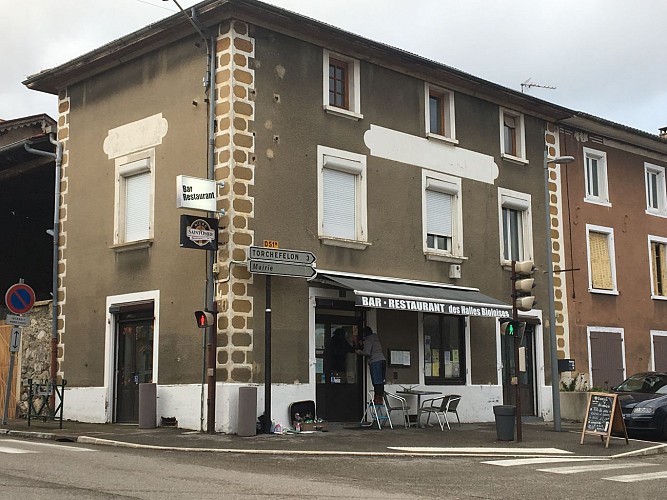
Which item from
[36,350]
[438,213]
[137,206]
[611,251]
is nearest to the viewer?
[137,206]

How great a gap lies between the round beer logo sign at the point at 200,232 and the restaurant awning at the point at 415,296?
94.4 inches

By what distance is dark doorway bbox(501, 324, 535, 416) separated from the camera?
22.5 m

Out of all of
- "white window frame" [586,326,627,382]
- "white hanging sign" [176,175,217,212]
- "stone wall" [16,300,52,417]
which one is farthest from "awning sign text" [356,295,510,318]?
"stone wall" [16,300,52,417]

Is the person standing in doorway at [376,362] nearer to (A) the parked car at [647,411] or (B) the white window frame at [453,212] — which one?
(B) the white window frame at [453,212]

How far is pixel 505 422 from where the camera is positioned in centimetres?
1650

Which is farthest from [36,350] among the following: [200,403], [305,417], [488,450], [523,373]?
[523,373]

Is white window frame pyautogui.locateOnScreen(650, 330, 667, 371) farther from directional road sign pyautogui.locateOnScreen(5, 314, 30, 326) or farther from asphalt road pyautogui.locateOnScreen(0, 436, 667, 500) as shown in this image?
directional road sign pyautogui.locateOnScreen(5, 314, 30, 326)

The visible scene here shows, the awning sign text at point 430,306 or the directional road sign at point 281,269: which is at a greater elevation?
the directional road sign at point 281,269

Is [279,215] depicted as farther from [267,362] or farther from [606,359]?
[606,359]

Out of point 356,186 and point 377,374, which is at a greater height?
point 356,186

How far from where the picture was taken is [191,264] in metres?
17.9

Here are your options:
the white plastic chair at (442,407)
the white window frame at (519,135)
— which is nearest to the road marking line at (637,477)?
the white plastic chair at (442,407)

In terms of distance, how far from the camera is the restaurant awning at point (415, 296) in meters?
17.7

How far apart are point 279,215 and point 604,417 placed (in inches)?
278
